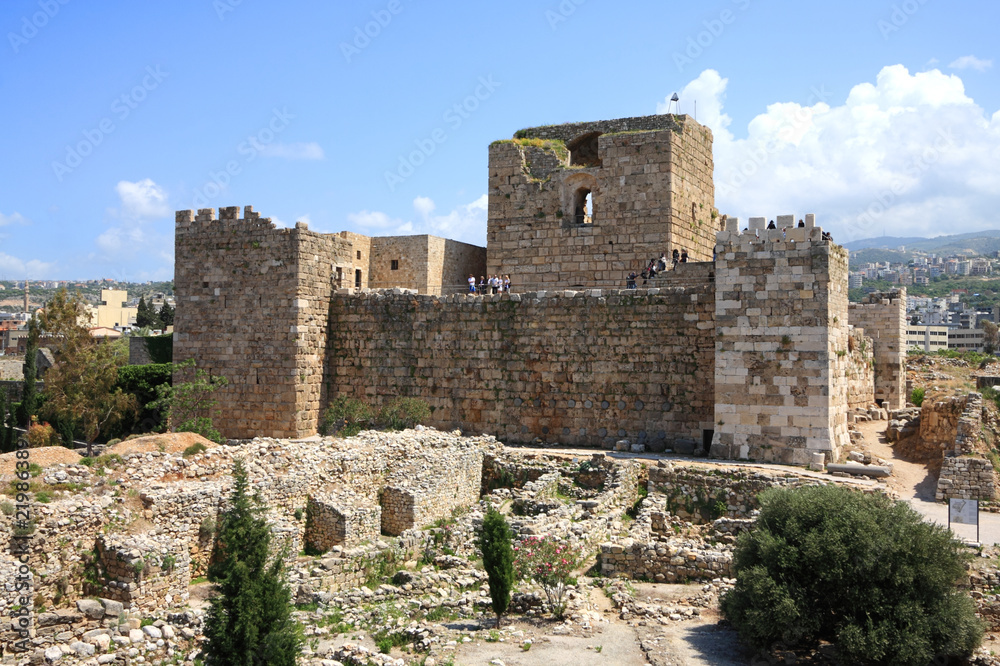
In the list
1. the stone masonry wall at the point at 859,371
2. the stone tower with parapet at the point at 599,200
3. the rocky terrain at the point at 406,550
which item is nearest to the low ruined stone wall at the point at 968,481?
the rocky terrain at the point at 406,550

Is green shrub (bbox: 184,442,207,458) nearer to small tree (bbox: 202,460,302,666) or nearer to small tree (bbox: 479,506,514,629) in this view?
small tree (bbox: 202,460,302,666)

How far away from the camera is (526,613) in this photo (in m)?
11.8

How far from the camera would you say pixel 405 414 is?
20234mm

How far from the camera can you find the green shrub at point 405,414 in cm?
2011

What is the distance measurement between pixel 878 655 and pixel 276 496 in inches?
345

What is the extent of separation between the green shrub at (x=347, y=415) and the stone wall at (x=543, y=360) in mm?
404

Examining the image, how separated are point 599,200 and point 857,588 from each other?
13.9m

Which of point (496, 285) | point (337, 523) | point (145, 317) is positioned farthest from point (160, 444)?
point (145, 317)

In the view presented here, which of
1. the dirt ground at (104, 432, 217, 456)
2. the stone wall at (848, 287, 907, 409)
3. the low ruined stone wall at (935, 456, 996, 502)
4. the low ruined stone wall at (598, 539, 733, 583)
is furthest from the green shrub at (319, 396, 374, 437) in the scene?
the stone wall at (848, 287, 907, 409)

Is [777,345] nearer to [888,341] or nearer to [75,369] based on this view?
[888,341]

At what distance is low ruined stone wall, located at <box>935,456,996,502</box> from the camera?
1508 cm

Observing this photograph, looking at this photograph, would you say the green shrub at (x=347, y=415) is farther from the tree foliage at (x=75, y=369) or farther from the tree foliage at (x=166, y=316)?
the tree foliage at (x=166, y=316)

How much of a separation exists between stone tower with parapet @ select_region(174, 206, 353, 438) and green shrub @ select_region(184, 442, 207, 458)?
5949 millimetres

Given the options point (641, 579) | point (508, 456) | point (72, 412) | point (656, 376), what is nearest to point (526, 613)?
point (641, 579)
